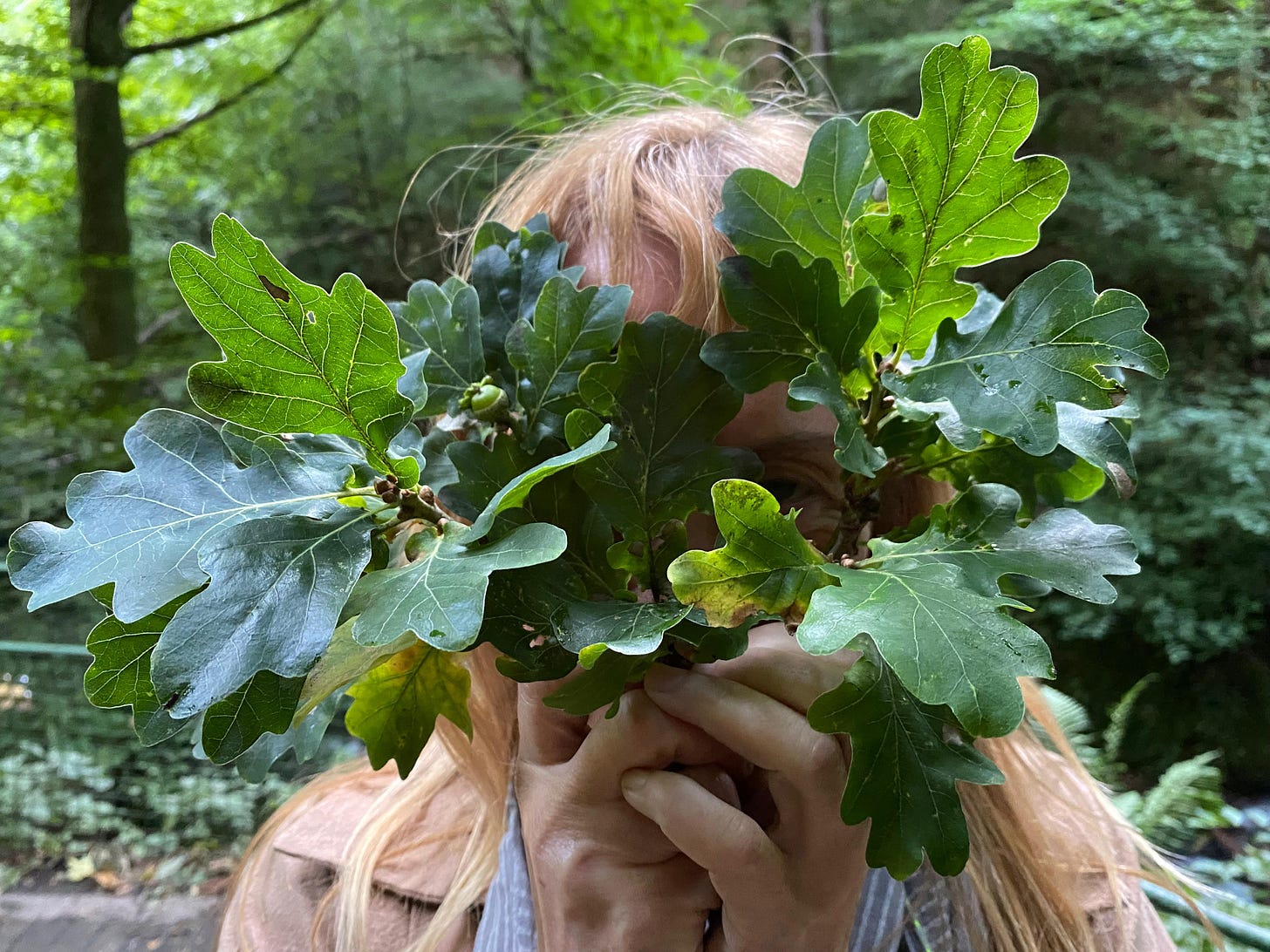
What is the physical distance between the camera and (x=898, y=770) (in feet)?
1.38

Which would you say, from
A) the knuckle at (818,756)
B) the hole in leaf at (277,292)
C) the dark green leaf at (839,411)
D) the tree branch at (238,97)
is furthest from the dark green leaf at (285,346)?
the tree branch at (238,97)

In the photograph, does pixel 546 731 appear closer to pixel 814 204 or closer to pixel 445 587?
pixel 445 587

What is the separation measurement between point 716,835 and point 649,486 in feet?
0.75

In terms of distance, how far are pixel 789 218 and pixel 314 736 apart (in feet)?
1.45

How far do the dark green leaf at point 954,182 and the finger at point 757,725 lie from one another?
0.25 meters

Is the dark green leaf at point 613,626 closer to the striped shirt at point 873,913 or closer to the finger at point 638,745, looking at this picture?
the finger at point 638,745

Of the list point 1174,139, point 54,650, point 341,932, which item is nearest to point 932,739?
point 341,932

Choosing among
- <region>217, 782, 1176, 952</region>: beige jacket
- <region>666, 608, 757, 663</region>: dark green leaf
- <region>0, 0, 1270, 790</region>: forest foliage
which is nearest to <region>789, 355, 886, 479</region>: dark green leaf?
<region>666, 608, 757, 663</region>: dark green leaf

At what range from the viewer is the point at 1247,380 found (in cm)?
231

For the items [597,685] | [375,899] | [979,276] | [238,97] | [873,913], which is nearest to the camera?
[597,685]

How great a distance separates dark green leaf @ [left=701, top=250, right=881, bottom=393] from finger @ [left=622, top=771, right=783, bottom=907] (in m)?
0.26

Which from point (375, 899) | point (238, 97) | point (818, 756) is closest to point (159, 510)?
point (818, 756)

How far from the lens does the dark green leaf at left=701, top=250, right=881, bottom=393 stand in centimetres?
45

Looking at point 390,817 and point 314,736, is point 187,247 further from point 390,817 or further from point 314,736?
point 390,817
